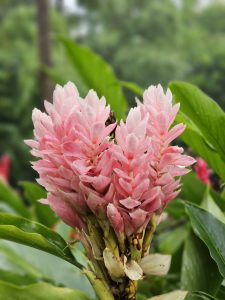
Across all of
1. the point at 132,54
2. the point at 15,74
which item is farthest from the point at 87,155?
the point at 132,54

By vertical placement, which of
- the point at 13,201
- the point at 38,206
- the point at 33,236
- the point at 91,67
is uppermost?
the point at 91,67

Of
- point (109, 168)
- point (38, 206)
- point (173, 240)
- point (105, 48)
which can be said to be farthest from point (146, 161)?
point (105, 48)

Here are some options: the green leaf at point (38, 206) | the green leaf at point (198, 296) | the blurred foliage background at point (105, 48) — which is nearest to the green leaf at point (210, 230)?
the green leaf at point (198, 296)

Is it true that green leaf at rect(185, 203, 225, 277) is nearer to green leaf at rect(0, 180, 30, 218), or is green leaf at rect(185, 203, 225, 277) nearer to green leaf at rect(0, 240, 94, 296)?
green leaf at rect(0, 240, 94, 296)

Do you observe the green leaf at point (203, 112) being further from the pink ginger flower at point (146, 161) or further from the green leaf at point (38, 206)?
the green leaf at point (38, 206)

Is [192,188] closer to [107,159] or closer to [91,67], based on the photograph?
[91,67]

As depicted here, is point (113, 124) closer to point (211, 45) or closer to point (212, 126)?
point (212, 126)
